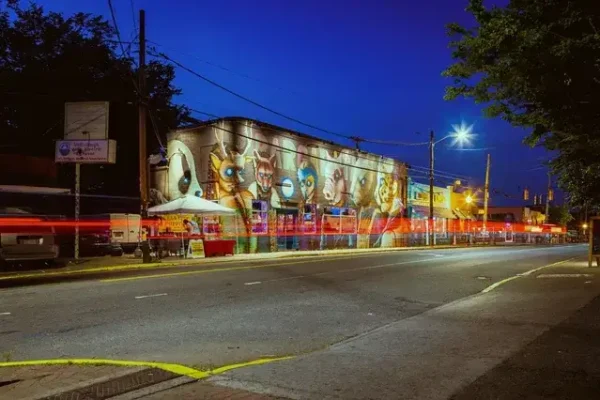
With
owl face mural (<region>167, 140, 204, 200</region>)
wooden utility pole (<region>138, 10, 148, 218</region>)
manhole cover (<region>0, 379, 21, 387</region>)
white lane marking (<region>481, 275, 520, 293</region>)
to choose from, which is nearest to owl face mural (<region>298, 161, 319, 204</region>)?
owl face mural (<region>167, 140, 204, 200</region>)

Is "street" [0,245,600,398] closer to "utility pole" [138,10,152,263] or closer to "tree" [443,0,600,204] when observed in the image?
"tree" [443,0,600,204]

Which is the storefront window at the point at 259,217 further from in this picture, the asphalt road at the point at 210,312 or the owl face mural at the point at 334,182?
the asphalt road at the point at 210,312

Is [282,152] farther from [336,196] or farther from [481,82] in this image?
[481,82]

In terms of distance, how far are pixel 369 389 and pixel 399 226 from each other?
39399mm

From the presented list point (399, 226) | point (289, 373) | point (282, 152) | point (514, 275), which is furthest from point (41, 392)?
point (399, 226)

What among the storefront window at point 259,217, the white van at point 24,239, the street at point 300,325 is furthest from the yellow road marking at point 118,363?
the storefront window at point 259,217

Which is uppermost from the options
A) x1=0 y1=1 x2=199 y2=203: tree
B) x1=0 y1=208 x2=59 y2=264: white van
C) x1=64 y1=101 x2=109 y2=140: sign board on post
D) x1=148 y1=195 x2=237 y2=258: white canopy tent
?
x1=0 y1=1 x2=199 y2=203: tree

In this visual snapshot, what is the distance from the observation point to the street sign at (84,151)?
72.2ft

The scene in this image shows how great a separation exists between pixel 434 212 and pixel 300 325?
142 feet

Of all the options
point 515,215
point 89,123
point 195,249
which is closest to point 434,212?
point 195,249

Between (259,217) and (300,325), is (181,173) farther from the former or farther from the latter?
(300,325)

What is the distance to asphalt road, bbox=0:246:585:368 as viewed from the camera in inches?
280

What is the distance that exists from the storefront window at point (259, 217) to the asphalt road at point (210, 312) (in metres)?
13.1

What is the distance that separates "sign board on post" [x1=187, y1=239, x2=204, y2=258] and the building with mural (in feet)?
16.0
